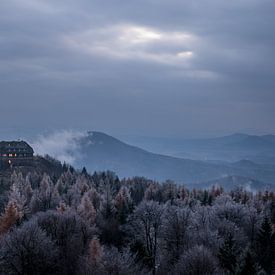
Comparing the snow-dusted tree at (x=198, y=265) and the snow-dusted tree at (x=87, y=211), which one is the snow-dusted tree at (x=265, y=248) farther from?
the snow-dusted tree at (x=87, y=211)

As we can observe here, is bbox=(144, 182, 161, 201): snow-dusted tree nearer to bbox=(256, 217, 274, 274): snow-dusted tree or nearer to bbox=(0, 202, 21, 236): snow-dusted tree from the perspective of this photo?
bbox=(256, 217, 274, 274): snow-dusted tree

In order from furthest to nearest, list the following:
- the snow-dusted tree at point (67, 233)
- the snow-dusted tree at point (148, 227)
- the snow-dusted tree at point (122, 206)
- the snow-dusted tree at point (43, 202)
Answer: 1. the snow-dusted tree at point (43, 202)
2. the snow-dusted tree at point (122, 206)
3. the snow-dusted tree at point (148, 227)
4. the snow-dusted tree at point (67, 233)

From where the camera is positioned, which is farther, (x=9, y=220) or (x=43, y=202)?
(x=43, y=202)

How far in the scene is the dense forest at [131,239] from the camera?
58031 mm

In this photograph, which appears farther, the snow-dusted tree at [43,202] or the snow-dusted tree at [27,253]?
the snow-dusted tree at [43,202]

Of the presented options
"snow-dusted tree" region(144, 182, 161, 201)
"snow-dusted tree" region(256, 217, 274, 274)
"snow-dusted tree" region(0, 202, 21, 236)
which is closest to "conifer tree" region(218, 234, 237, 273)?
"snow-dusted tree" region(256, 217, 274, 274)

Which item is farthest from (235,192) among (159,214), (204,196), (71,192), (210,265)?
(210,265)

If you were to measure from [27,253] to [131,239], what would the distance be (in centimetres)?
3436

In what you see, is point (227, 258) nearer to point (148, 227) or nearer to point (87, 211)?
point (148, 227)

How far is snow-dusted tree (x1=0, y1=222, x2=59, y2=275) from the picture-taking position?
59.4 meters

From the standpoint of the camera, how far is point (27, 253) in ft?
198

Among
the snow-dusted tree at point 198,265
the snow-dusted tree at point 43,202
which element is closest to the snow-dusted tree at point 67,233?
the snow-dusted tree at point 198,265

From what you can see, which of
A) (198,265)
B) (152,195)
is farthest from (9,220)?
(152,195)

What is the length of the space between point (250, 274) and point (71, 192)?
8773cm
